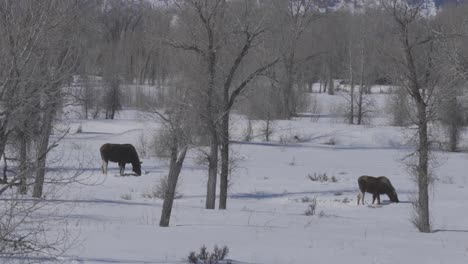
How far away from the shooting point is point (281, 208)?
80.5 ft

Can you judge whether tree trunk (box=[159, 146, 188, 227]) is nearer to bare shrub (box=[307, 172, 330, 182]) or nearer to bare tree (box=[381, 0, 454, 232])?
bare tree (box=[381, 0, 454, 232])

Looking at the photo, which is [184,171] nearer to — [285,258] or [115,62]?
[285,258]

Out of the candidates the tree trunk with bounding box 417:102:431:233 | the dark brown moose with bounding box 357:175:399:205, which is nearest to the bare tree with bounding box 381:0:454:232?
the tree trunk with bounding box 417:102:431:233

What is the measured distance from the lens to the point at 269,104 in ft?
168

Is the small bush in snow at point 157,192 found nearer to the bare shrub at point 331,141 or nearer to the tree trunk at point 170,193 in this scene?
the tree trunk at point 170,193

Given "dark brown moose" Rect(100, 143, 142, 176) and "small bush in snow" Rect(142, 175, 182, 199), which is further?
"dark brown moose" Rect(100, 143, 142, 176)

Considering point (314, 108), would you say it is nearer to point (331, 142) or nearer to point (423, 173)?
point (331, 142)

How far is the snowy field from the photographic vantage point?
13.1 m

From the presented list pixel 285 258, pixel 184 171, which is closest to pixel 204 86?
pixel 285 258

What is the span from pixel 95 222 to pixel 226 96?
6.86 m

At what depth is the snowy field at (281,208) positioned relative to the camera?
1309 cm

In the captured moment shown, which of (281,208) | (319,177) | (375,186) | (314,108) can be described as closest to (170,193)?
(281,208)

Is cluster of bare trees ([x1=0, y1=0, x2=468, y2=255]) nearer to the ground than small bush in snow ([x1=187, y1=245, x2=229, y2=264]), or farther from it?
farther from it

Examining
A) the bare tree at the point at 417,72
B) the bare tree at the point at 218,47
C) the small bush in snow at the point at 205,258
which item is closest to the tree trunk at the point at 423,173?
the bare tree at the point at 417,72
